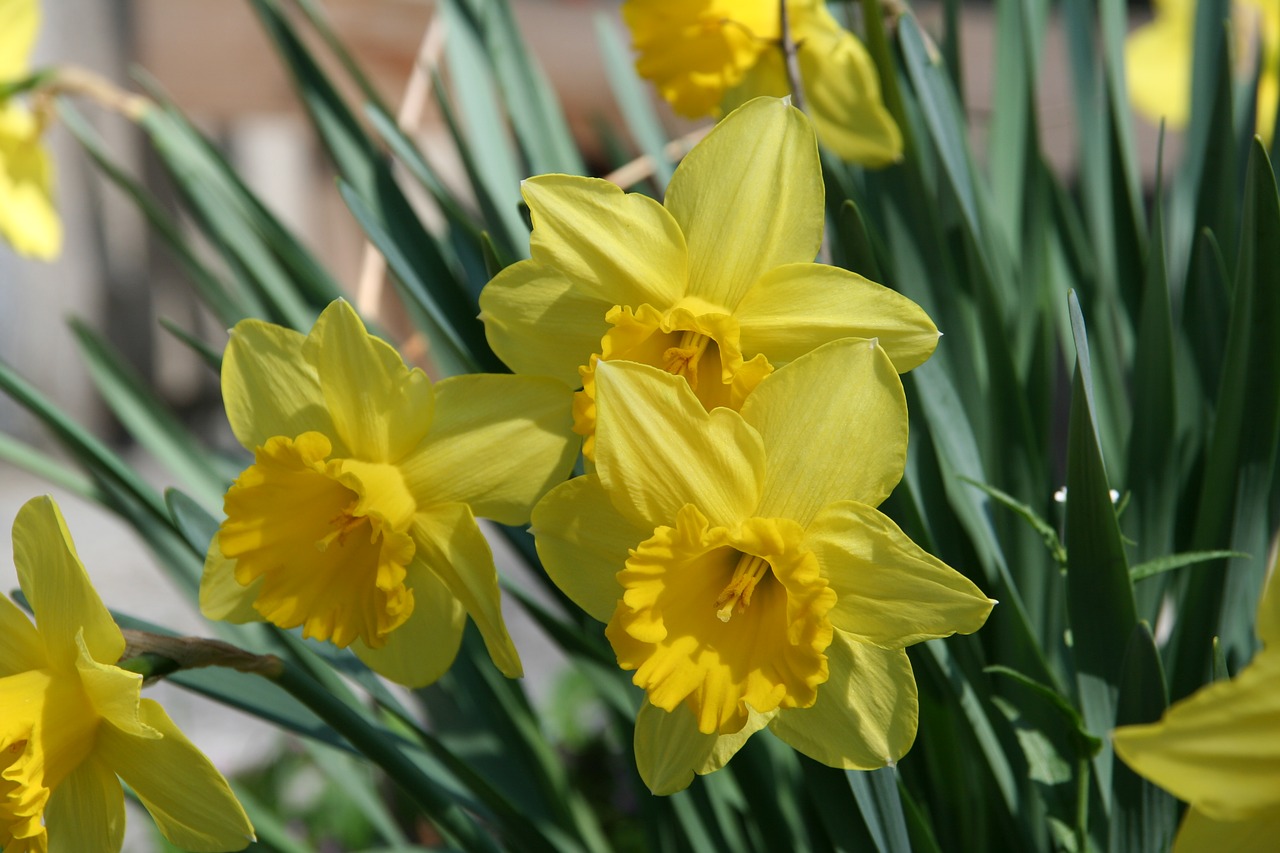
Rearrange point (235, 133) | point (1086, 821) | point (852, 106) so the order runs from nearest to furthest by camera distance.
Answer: point (1086, 821)
point (852, 106)
point (235, 133)

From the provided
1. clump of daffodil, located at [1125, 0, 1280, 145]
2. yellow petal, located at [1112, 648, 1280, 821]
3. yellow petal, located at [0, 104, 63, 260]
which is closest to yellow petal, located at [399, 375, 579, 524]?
yellow petal, located at [1112, 648, 1280, 821]

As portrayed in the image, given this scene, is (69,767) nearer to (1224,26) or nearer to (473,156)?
(473,156)

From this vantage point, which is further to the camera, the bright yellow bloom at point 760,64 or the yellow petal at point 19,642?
the bright yellow bloom at point 760,64

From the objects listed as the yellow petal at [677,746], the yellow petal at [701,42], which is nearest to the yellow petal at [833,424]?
the yellow petal at [677,746]

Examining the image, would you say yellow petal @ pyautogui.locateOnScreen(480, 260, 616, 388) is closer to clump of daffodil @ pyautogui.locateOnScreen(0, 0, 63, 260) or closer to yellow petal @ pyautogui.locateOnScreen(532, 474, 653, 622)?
yellow petal @ pyautogui.locateOnScreen(532, 474, 653, 622)

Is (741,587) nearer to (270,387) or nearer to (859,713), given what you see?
(859,713)

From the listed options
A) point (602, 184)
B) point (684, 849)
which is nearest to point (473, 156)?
point (602, 184)

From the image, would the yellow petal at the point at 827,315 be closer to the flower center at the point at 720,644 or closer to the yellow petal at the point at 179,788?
the flower center at the point at 720,644
